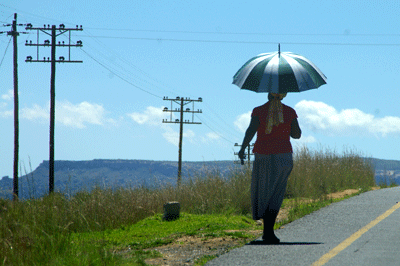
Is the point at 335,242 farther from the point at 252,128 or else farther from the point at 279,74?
the point at 279,74

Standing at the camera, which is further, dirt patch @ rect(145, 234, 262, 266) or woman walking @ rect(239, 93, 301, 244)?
woman walking @ rect(239, 93, 301, 244)

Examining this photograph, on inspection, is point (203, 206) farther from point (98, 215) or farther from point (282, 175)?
point (282, 175)

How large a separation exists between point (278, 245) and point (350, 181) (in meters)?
12.2

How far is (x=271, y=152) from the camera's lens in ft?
26.0

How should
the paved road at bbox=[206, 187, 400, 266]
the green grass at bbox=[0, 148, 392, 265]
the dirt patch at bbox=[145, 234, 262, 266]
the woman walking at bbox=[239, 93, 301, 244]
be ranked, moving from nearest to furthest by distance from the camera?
the paved road at bbox=[206, 187, 400, 266] → the green grass at bbox=[0, 148, 392, 265] → the dirt patch at bbox=[145, 234, 262, 266] → the woman walking at bbox=[239, 93, 301, 244]

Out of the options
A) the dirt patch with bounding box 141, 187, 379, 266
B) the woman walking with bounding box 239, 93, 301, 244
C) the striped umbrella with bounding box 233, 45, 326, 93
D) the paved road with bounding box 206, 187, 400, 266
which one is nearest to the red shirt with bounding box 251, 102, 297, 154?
the woman walking with bounding box 239, 93, 301, 244

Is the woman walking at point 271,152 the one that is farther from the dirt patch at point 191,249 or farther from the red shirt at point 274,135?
the dirt patch at point 191,249

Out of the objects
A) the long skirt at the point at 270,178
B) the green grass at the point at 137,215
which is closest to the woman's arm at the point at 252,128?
the long skirt at the point at 270,178

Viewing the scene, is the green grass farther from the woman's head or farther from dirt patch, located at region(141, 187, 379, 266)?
the woman's head

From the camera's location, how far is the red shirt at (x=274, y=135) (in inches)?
312

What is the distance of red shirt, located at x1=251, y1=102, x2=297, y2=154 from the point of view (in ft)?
26.0

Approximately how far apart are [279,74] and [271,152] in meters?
1.18

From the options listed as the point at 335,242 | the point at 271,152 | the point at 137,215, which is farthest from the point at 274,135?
the point at 137,215

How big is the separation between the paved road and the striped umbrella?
7.58ft
